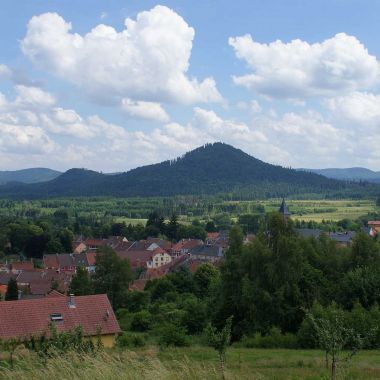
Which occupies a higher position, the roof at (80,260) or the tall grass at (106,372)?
the tall grass at (106,372)

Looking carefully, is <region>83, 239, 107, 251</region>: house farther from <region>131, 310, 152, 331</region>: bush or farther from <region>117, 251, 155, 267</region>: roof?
<region>131, 310, 152, 331</region>: bush

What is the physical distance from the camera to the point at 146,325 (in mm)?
34625

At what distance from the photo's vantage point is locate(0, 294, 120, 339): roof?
2462cm

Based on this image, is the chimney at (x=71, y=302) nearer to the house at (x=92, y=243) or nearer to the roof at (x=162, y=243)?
the roof at (x=162, y=243)

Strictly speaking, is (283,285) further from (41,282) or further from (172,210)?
(172,210)

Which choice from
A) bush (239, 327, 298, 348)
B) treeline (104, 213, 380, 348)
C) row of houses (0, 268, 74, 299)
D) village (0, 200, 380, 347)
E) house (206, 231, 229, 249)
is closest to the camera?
bush (239, 327, 298, 348)

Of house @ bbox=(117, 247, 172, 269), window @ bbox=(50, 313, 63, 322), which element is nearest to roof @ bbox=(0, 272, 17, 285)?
house @ bbox=(117, 247, 172, 269)

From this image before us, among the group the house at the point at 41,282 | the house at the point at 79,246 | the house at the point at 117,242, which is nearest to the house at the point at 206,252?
the house at the point at 117,242

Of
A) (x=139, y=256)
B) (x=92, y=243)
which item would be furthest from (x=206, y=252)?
(x=92, y=243)

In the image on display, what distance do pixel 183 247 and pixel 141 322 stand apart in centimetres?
5771

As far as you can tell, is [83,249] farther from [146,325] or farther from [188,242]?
[146,325]

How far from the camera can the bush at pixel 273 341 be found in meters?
22.8

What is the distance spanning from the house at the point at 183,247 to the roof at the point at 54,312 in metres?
62.9

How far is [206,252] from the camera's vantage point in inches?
3310
